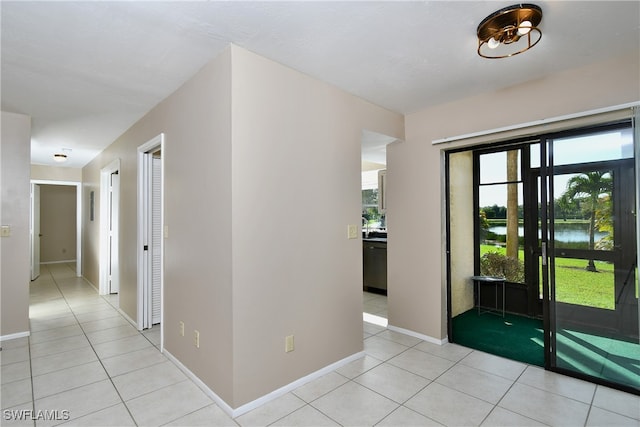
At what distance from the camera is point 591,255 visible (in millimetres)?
2518

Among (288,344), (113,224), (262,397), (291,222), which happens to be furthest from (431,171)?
(113,224)

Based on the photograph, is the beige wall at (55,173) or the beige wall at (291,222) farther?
the beige wall at (55,173)

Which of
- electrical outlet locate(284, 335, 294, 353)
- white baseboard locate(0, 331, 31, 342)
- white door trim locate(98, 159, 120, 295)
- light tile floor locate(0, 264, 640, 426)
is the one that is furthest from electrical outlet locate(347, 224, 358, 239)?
white door trim locate(98, 159, 120, 295)

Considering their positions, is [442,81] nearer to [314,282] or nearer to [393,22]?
[393,22]

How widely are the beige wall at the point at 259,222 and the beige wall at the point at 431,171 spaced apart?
725 millimetres

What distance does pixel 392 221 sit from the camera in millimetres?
3707

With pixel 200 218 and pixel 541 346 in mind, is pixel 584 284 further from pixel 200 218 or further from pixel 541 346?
pixel 200 218

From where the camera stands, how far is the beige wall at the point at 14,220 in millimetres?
3436

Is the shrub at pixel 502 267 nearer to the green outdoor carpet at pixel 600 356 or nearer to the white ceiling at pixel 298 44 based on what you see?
the green outdoor carpet at pixel 600 356

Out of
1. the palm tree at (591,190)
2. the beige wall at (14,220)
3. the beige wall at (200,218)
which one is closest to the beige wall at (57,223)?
the beige wall at (14,220)

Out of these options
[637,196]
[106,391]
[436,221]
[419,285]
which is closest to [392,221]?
[436,221]

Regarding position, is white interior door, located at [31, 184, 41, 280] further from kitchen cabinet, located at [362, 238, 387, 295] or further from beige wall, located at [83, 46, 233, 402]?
kitchen cabinet, located at [362, 238, 387, 295]

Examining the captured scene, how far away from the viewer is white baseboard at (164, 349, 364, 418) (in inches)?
83.3

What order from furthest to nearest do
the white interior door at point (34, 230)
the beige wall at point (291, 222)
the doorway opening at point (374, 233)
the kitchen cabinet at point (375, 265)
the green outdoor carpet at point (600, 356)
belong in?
the white interior door at point (34, 230) → the kitchen cabinet at point (375, 265) → the doorway opening at point (374, 233) → the green outdoor carpet at point (600, 356) → the beige wall at point (291, 222)
